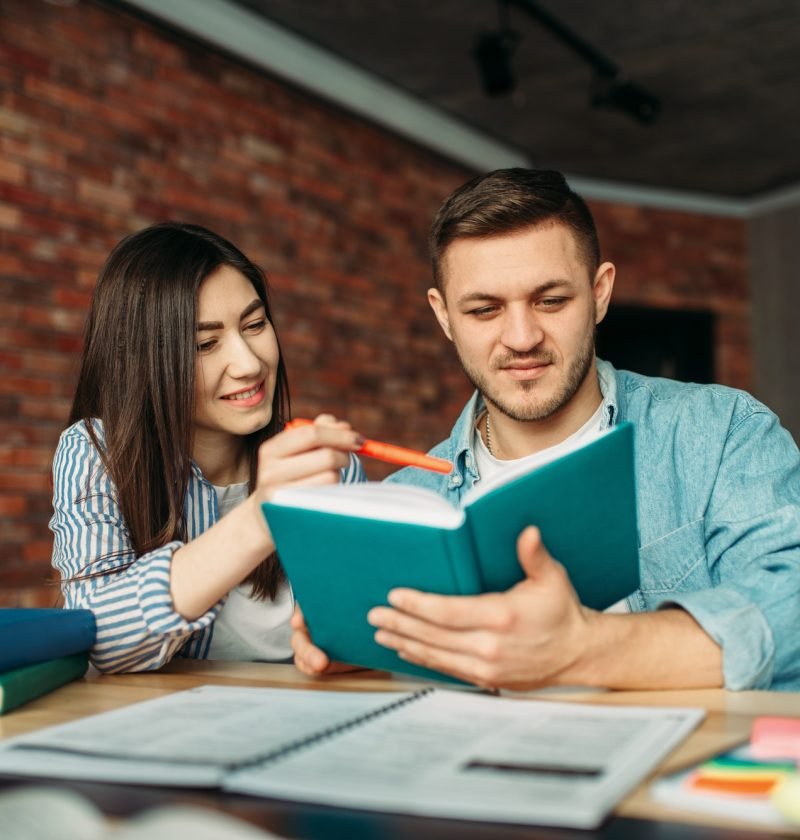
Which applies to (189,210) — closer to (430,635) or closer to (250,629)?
(250,629)

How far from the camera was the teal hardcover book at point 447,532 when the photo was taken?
972 millimetres

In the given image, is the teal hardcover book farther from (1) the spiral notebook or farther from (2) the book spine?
(1) the spiral notebook

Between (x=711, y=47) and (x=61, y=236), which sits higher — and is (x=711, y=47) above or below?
above

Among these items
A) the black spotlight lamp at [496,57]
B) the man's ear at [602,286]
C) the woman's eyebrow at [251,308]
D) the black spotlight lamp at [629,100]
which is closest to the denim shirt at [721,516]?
the man's ear at [602,286]

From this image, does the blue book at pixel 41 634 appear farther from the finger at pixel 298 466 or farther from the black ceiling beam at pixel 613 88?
the black ceiling beam at pixel 613 88

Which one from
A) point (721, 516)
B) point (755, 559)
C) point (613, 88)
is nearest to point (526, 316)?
point (721, 516)

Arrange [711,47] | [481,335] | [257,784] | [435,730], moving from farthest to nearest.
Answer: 1. [711,47]
2. [481,335]
3. [435,730]
4. [257,784]

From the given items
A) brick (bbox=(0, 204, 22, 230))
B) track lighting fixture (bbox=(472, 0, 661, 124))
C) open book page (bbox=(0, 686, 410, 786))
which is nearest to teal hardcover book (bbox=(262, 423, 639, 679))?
open book page (bbox=(0, 686, 410, 786))

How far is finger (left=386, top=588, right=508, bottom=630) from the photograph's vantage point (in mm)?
972

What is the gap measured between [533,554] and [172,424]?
2.76 ft

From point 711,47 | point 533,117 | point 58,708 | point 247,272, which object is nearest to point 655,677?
point 58,708

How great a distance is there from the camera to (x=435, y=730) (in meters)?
0.86

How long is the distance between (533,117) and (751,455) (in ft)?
13.6

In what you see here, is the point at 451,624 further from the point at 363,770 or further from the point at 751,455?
the point at 751,455
